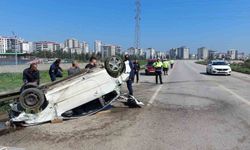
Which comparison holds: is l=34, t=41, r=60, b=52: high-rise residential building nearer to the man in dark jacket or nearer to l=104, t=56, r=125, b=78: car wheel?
the man in dark jacket

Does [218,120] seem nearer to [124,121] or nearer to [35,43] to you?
[124,121]

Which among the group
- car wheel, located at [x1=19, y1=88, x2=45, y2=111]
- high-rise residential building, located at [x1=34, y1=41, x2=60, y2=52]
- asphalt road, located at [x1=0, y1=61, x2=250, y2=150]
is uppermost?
high-rise residential building, located at [x1=34, y1=41, x2=60, y2=52]

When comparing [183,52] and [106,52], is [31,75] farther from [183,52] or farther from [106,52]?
[183,52]

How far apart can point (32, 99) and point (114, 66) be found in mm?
2545

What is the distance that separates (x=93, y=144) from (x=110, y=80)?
308 cm

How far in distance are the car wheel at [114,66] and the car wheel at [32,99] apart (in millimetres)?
2108

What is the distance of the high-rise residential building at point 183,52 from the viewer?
187m

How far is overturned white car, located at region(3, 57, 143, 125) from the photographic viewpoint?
6.80m

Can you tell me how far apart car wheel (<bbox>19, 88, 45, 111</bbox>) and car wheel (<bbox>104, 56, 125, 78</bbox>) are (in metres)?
2.11

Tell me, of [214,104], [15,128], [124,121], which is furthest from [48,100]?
[214,104]

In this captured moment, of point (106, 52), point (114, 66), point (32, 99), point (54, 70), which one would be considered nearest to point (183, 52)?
point (106, 52)

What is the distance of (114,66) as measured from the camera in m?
8.23

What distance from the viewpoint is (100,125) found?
662 cm

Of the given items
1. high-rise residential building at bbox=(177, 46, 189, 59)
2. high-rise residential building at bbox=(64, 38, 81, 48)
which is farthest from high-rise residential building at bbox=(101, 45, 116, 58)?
high-rise residential building at bbox=(177, 46, 189, 59)
